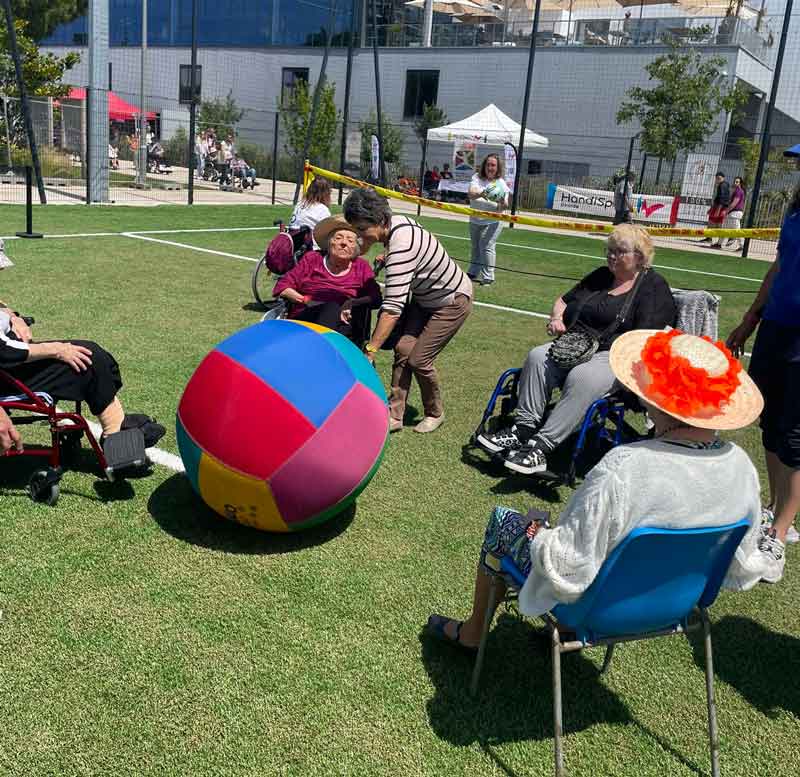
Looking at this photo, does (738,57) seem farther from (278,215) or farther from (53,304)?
(53,304)

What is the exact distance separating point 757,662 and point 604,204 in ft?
80.8

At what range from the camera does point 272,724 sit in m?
2.95

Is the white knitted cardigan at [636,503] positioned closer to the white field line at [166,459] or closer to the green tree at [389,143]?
the white field line at [166,459]

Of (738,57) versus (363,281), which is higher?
(738,57)

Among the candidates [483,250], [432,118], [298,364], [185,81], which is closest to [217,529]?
[298,364]

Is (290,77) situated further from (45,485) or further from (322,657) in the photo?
(322,657)

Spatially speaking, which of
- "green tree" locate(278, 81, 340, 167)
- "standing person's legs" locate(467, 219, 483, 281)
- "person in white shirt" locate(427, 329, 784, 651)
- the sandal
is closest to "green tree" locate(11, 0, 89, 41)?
"green tree" locate(278, 81, 340, 167)

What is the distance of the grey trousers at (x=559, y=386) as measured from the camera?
5.22 metres

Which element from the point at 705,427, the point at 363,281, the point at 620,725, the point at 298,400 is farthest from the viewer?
the point at 363,281

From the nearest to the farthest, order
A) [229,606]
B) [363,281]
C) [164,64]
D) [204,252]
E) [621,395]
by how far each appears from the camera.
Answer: [229,606], [621,395], [363,281], [204,252], [164,64]

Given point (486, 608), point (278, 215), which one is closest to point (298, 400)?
point (486, 608)

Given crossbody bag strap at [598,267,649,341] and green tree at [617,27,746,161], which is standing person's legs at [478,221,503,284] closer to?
crossbody bag strap at [598,267,649,341]

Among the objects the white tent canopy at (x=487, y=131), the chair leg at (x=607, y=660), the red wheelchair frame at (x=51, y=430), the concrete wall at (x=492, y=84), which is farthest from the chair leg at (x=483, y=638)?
the concrete wall at (x=492, y=84)

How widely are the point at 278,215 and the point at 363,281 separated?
50.9 feet
